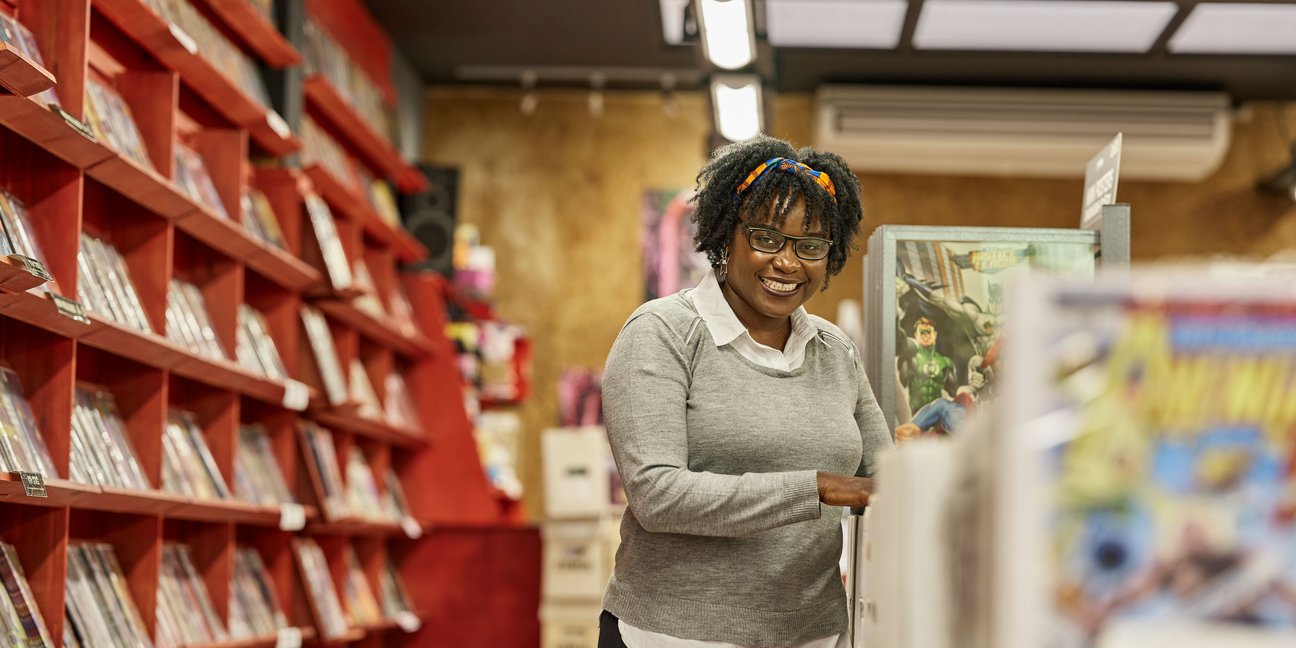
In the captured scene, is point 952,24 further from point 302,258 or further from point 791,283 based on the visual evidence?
point 791,283

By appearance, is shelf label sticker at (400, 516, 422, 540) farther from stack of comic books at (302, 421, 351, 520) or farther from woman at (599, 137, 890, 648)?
woman at (599, 137, 890, 648)

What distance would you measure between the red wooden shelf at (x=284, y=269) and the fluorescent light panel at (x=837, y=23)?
230 cm

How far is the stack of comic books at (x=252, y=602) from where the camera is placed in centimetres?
425

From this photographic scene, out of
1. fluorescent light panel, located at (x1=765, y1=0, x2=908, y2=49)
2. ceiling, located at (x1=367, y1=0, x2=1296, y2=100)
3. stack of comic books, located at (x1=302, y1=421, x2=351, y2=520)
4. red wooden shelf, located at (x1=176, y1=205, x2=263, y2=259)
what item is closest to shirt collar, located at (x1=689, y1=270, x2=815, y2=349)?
red wooden shelf, located at (x1=176, y1=205, x2=263, y2=259)

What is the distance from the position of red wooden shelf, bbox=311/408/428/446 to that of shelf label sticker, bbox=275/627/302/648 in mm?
840

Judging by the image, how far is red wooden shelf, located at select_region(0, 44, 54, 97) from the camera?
2.52 m

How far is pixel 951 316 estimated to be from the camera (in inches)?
106

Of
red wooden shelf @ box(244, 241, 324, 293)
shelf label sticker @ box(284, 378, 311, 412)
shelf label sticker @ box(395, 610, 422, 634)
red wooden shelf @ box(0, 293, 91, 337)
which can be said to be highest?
red wooden shelf @ box(244, 241, 324, 293)

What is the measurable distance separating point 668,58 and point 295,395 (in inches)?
127

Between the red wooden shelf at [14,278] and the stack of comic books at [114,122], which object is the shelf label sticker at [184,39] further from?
the red wooden shelf at [14,278]

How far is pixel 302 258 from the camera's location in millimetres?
4914

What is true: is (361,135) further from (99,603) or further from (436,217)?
(99,603)

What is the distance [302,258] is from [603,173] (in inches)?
124

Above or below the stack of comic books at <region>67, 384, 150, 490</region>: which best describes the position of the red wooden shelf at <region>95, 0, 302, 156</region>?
above
